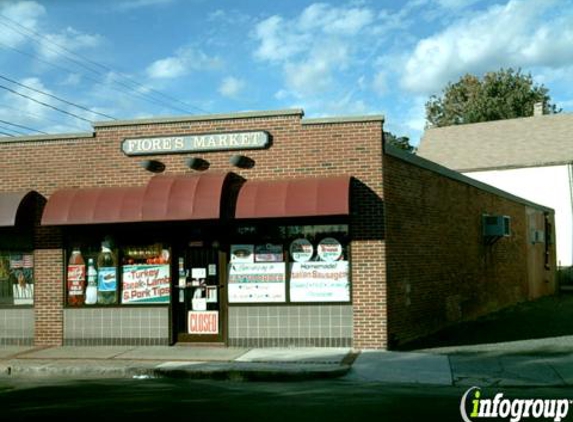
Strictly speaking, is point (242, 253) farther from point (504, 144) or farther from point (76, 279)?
point (504, 144)

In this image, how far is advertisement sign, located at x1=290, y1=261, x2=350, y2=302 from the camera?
13.5 metres

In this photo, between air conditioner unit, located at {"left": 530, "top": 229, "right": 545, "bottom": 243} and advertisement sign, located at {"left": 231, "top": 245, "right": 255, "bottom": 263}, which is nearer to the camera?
advertisement sign, located at {"left": 231, "top": 245, "right": 255, "bottom": 263}

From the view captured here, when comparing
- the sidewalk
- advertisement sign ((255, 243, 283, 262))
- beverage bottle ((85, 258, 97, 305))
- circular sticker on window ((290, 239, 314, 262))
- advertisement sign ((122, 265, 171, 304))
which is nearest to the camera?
the sidewalk

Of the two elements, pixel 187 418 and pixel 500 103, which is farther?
pixel 500 103

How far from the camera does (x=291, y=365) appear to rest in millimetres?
11539

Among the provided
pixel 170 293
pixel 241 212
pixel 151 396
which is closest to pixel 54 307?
pixel 170 293

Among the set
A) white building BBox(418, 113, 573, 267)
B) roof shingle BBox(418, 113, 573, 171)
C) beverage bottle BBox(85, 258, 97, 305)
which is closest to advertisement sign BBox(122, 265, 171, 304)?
beverage bottle BBox(85, 258, 97, 305)

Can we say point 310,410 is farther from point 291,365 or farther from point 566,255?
point 566,255

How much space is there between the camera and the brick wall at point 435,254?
46.0 feet

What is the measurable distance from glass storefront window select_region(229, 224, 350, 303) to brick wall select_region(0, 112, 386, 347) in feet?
1.27

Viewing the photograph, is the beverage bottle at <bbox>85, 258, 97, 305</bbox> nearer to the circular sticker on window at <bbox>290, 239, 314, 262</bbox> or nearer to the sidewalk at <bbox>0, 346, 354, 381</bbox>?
the sidewalk at <bbox>0, 346, 354, 381</bbox>

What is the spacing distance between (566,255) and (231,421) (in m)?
29.6

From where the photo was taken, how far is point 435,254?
16.1 metres

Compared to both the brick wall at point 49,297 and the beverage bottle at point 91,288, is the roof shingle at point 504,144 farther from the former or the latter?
the brick wall at point 49,297
